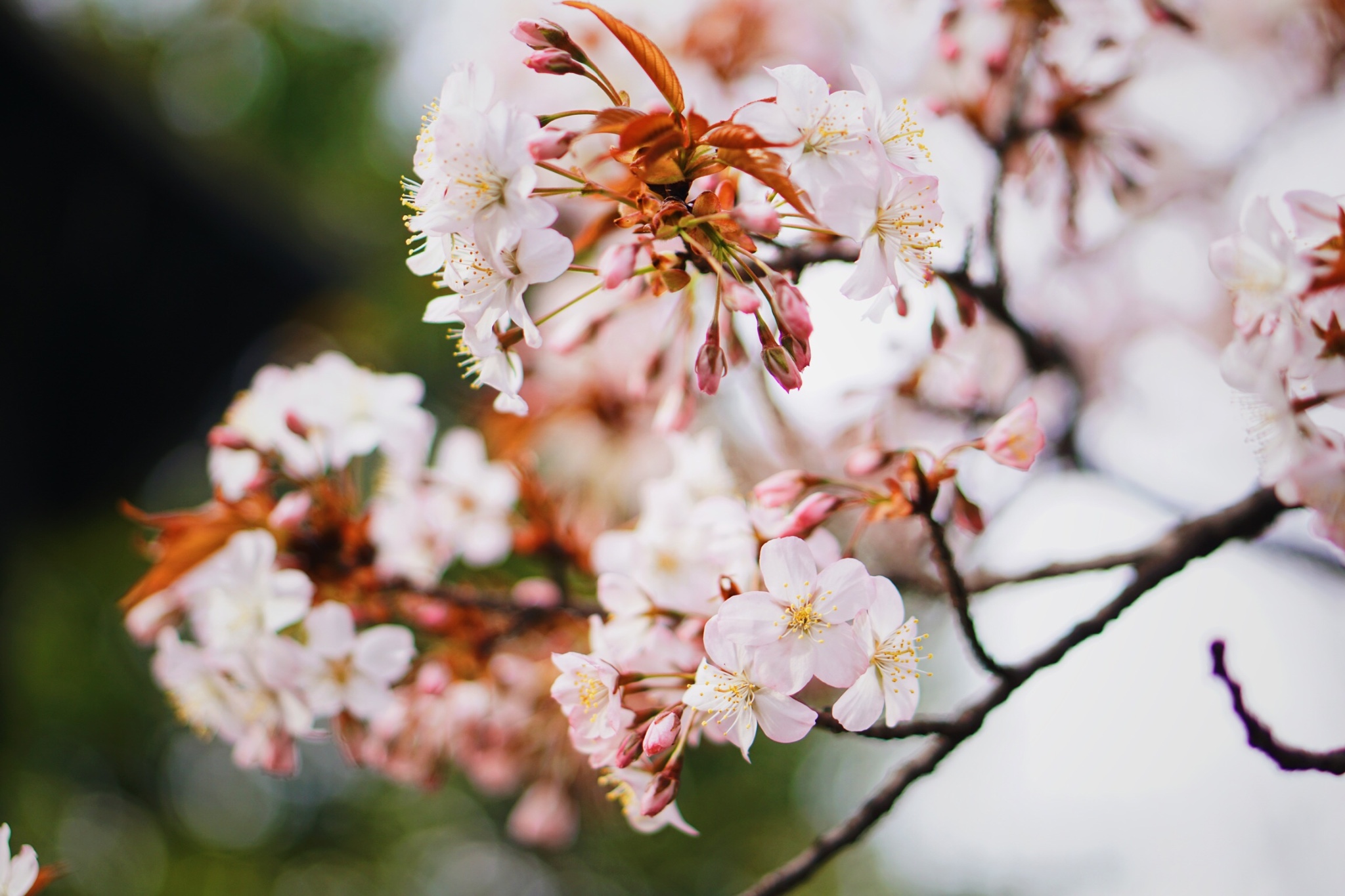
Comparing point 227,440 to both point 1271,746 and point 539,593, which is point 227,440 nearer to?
point 539,593

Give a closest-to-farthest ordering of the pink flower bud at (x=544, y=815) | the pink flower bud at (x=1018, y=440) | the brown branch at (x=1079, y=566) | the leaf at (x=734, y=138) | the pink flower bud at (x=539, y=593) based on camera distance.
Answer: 1. the leaf at (x=734, y=138)
2. the pink flower bud at (x=1018, y=440)
3. the brown branch at (x=1079, y=566)
4. the pink flower bud at (x=539, y=593)
5. the pink flower bud at (x=544, y=815)

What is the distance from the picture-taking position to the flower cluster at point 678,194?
438mm

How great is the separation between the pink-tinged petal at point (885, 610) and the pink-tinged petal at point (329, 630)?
47cm

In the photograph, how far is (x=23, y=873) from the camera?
557 mm

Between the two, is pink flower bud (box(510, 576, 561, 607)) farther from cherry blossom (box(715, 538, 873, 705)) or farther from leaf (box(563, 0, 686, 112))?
leaf (box(563, 0, 686, 112))

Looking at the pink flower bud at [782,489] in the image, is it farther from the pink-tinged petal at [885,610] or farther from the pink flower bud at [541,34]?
the pink flower bud at [541,34]

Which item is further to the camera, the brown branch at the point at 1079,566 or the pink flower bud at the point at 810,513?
the brown branch at the point at 1079,566

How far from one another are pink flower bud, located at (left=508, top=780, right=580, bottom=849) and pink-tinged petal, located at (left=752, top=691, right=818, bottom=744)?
2.16 feet

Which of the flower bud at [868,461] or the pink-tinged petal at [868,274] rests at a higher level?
the pink-tinged petal at [868,274]

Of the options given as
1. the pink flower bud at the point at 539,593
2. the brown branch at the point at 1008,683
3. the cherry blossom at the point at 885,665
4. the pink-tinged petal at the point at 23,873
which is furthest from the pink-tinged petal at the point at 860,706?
the pink-tinged petal at the point at 23,873

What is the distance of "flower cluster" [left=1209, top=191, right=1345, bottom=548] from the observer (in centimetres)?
44

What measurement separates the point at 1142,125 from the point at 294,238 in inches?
130

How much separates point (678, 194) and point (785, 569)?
22 cm

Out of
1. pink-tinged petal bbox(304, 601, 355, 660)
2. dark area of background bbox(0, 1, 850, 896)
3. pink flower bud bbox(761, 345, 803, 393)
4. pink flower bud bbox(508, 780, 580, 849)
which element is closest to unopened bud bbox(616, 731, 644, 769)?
pink flower bud bbox(761, 345, 803, 393)
